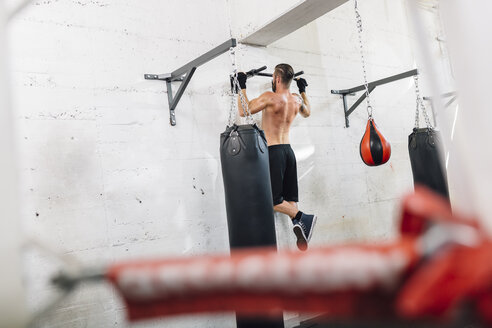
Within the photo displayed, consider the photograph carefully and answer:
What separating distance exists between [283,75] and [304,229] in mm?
1556

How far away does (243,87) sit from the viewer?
11.9ft

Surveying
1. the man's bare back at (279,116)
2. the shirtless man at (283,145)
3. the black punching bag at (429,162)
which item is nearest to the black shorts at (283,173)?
the shirtless man at (283,145)

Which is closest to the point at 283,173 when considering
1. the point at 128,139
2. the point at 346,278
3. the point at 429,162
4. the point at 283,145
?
the point at 283,145

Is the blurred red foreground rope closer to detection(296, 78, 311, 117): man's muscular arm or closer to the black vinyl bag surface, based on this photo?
the black vinyl bag surface

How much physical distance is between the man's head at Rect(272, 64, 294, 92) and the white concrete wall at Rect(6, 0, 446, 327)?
25 centimetres

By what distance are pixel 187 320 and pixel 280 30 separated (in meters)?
2.85

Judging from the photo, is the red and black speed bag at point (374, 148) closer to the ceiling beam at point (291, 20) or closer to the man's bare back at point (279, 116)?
the man's bare back at point (279, 116)

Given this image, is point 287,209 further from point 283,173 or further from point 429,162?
point 429,162

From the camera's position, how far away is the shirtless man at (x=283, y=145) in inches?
149

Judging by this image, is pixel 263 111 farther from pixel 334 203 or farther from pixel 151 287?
pixel 151 287

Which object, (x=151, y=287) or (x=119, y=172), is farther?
(x=119, y=172)

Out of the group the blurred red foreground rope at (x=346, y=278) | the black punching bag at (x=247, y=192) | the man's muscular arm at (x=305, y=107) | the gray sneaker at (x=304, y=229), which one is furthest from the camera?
the man's muscular arm at (x=305, y=107)

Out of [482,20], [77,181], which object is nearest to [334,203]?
[77,181]

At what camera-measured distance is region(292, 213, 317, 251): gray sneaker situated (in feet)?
12.3
